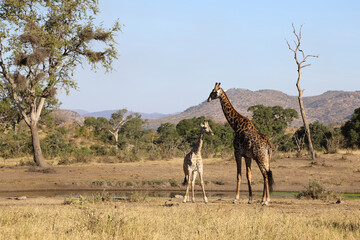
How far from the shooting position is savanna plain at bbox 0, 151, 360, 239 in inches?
342

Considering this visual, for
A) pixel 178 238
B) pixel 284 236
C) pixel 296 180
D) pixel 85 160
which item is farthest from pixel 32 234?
pixel 85 160

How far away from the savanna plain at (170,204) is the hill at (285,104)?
107 meters

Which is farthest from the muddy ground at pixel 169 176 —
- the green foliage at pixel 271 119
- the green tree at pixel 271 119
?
the green foliage at pixel 271 119

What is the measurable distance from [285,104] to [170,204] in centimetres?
13171

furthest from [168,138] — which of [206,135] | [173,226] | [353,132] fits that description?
[173,226]

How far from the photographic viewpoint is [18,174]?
77.6ft

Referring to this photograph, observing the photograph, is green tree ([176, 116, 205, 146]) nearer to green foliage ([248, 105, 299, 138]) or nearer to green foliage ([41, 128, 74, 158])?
green foliage ([248, 105, 299, 138])

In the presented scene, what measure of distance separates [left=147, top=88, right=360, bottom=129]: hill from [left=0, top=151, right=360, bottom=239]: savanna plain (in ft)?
350

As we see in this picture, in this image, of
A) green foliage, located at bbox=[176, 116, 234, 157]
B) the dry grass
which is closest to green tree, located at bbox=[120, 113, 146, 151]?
green foliage, located at bbox=[176, 116, 234, 157]

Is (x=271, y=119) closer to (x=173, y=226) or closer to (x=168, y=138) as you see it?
(x=168, y=138)

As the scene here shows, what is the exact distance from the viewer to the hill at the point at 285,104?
136000mm

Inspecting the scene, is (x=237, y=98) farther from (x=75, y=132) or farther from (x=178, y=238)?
(x=178, y=238)

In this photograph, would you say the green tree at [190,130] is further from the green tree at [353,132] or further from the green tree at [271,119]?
the green tree at [353,132]

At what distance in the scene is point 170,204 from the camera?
13242 mm
